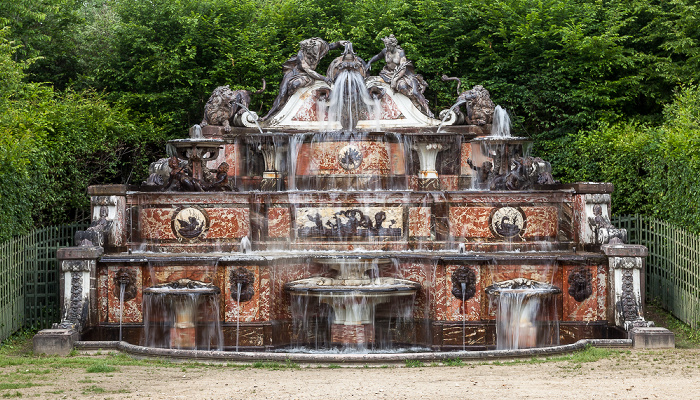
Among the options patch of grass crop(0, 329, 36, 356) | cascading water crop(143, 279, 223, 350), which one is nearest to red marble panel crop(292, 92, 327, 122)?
cascading water crop(143, 279, 223, 350)

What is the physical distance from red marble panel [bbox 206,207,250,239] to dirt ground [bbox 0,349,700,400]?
4.04 meters

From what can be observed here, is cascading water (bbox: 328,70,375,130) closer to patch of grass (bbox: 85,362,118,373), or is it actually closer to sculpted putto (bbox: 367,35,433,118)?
sculpted putto (bbox: 367,35,433,118)

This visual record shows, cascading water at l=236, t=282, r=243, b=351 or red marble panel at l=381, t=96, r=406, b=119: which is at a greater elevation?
red marble panel at l=381, t=96, r=406, b=119

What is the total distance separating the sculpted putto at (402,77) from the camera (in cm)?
2056

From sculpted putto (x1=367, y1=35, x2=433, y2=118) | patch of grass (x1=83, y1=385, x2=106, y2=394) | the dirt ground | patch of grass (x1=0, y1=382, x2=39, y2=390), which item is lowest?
the dirt ground

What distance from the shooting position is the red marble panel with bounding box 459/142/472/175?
1992 centimetres

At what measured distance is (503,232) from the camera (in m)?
16.9

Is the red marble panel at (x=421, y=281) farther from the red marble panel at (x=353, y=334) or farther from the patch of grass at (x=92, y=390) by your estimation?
Answer: the patch of grass at (x=92, y=390)

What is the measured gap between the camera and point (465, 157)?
19953 mm

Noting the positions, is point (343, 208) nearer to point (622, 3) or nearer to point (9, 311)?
point (9, 311)

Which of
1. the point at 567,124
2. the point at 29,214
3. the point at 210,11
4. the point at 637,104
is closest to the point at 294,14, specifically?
the point at 210,11

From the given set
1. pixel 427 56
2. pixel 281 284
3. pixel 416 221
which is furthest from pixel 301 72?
pixel 281 284

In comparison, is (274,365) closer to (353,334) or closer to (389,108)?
(353,334)

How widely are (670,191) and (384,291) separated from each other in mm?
6243
